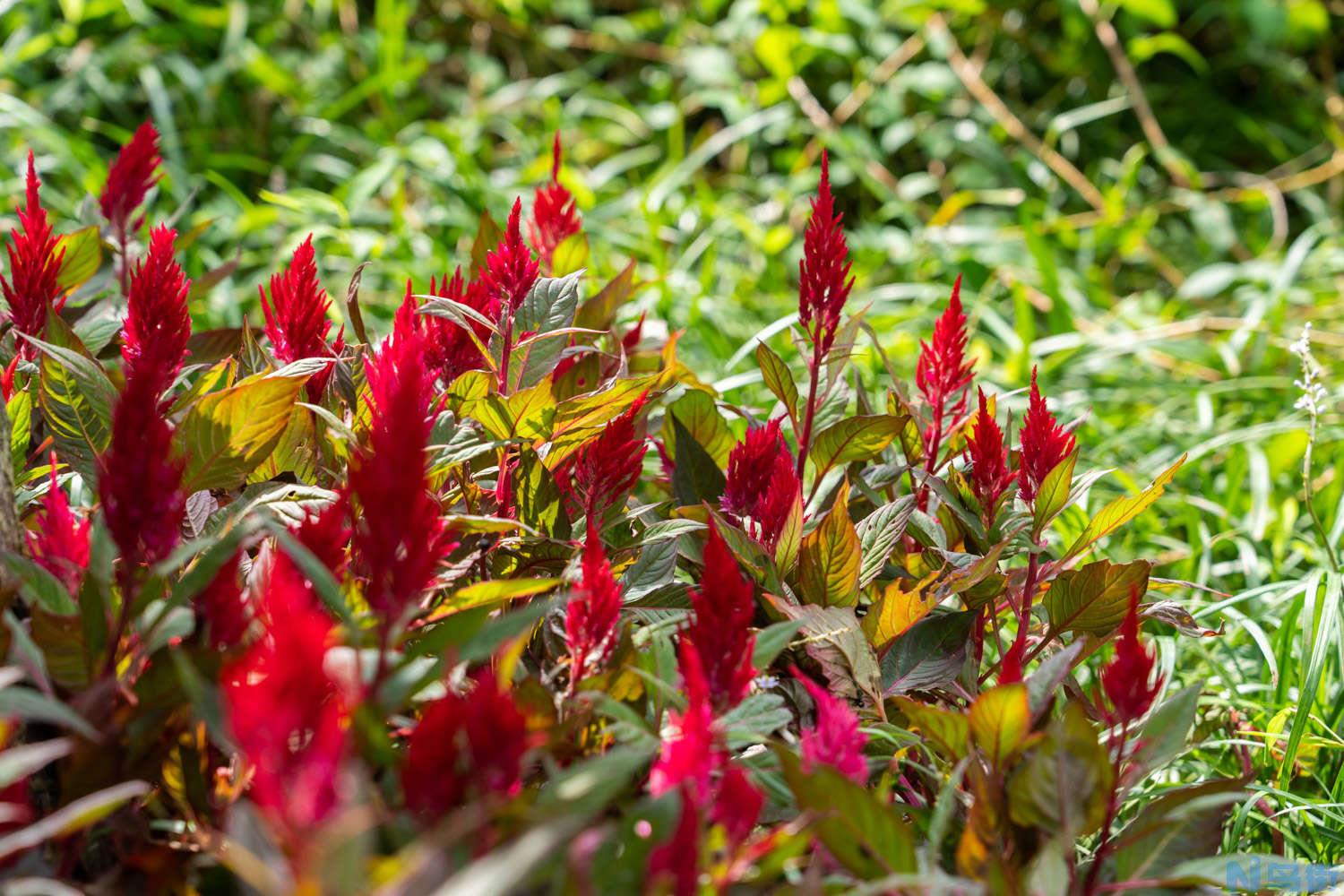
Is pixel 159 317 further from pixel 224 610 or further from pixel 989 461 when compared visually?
pixel 989 461

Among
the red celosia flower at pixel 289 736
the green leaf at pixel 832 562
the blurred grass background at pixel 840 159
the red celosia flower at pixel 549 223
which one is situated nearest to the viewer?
the red celosia flower at pixel 289 736

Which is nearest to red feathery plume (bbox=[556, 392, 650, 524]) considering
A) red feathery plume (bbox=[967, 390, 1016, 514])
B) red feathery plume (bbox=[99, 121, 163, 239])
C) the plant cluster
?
the plant cluster

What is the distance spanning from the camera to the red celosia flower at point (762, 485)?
1157mm

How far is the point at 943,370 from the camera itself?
1.31m

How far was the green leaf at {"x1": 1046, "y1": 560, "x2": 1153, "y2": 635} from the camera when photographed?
1.17 meters

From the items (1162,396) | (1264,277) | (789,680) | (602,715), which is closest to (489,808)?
(602,715)

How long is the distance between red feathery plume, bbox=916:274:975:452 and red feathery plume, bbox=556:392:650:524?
0.34m

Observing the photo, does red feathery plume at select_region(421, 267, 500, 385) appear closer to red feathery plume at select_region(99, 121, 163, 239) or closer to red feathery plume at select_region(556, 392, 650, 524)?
red feathery plume at select_region(556, 392, 650, 524)

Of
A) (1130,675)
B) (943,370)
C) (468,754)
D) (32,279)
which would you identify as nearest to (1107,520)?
(943,370)

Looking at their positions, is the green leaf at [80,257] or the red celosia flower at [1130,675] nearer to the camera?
the red celosia flower at [1130,675]

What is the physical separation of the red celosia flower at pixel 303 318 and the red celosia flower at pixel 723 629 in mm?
539

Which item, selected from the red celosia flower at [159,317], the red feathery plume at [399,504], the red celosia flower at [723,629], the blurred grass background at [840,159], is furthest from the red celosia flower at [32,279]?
the blurred grass background at [840,159]

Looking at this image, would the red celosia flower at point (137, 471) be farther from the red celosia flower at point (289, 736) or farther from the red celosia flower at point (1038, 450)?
the red celosia flower at point (1038, 450)

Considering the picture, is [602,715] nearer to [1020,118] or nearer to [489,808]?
[489,808]
